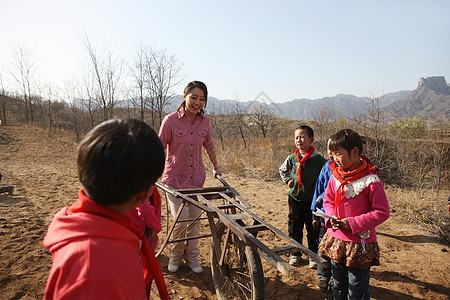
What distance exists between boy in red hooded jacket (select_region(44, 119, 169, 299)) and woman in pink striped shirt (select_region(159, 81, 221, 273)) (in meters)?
2.04

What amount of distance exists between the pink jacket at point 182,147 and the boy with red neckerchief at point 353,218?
1.49m

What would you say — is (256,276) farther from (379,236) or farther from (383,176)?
(383,176)

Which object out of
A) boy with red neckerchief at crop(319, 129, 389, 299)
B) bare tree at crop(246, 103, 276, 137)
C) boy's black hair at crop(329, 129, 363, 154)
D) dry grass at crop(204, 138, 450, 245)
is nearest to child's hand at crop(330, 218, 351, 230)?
boy with red neckerchief at crop(319, 129, 389, 299)

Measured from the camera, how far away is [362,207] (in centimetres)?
201

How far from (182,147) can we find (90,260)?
225 centimetres

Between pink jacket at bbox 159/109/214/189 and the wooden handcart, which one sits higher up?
pink jacket at bbox 159/109/214/189

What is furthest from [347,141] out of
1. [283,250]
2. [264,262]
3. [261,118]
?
[261,118]

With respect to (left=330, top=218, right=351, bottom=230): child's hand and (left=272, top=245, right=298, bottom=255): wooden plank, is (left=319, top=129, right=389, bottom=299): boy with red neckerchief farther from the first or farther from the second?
(left=272, top=245, right=298, bottom=255): wooden plank

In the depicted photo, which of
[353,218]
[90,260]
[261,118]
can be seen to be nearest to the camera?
[90,260]

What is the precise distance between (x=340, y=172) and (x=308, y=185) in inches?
44.8

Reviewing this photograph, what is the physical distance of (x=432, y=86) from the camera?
559ft

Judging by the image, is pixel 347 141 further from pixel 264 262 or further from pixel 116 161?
pixel 264 262

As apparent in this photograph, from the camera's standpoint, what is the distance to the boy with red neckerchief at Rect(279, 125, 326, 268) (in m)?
3.21

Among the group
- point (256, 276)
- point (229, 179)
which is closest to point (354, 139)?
point (256, 276)
